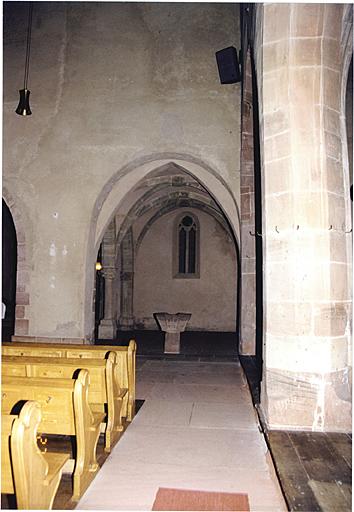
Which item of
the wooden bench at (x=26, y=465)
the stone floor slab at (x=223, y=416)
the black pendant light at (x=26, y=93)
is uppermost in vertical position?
the black pendant light at (x=26, y=93)

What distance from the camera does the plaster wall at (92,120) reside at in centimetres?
781

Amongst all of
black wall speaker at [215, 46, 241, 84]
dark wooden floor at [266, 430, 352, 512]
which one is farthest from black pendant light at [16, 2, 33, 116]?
dark wooden floor at [266, 430, 352, 512]

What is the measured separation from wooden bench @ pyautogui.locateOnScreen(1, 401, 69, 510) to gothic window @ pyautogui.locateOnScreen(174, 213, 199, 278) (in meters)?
12.6

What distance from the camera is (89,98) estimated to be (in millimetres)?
8086

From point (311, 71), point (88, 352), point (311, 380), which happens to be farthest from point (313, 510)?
point (311, 71)

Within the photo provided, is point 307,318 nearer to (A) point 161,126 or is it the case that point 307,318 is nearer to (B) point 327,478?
(B) point 327,478

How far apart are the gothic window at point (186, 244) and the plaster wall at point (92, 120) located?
23.0 feet

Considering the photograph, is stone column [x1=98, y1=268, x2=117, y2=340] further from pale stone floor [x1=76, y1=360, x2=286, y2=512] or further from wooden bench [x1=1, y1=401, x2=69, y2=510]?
wooden bench [x1=1, y1=401, x2=69, y2=510]

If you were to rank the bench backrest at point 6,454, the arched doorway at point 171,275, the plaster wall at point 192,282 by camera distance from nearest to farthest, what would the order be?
1. the bench backrest at point 6,454
2. the arched doorway at point 171,275
3. the plaster wall at point 192,282

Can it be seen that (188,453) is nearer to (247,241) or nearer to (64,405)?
(64,405)

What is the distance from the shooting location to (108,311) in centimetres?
1138

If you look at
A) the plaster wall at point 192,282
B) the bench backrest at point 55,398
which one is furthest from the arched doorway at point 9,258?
the bench backrest at point 55,398

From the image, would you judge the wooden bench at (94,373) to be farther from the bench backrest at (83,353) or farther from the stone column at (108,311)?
the stone column at (108,311)

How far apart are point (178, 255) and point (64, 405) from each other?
1213 cm
